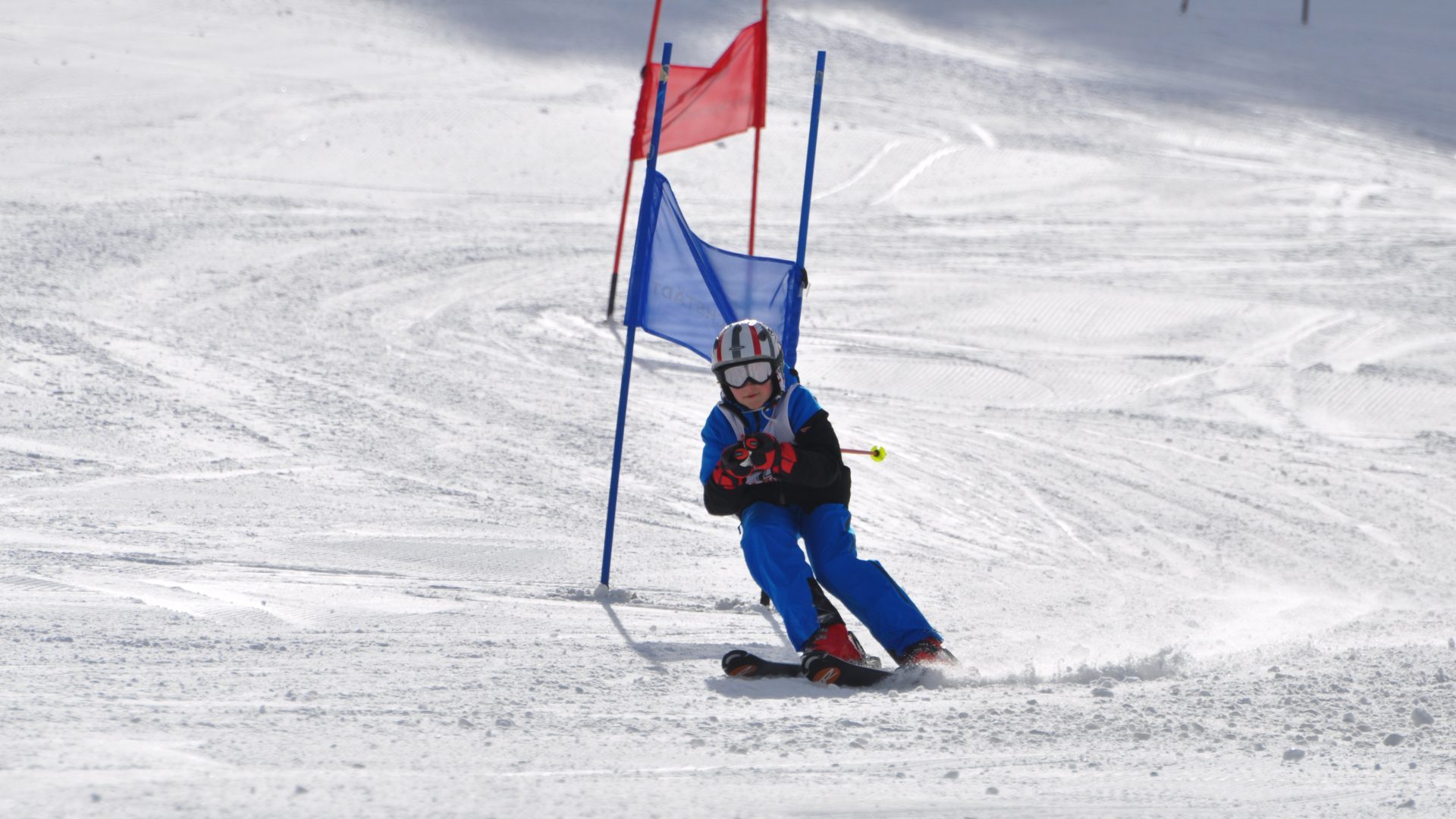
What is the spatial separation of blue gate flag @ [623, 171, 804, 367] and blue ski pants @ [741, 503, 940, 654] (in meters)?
0.91

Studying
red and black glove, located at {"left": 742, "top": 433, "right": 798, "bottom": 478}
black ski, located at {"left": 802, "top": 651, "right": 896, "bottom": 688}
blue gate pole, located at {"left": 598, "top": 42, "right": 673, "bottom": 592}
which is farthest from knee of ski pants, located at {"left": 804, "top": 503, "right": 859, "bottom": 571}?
blue gate pole, located at {"left": 598, "top": 42, "right": 673, "bottom": 592}

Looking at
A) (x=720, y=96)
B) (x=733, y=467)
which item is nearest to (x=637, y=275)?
(x=733, y=467)

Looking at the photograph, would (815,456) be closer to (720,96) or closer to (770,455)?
(770,455)

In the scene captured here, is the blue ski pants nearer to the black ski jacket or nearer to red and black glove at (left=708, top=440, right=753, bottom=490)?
the black ski jacket

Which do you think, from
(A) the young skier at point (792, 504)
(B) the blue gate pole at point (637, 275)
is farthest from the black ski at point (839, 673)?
(B) the blue gate pole at point (637, 275)

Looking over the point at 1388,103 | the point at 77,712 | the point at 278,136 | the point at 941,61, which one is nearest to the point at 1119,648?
the point at 77,712

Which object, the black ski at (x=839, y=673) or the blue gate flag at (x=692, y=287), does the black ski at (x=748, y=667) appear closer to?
the black ski at (x=839, y=673)

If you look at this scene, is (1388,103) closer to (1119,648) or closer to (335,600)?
(1119,648)

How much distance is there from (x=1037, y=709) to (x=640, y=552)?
2.76 meters

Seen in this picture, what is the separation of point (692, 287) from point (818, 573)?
141cm

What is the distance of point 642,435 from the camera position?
26.8ft

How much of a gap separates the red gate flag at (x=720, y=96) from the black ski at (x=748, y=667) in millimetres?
4848

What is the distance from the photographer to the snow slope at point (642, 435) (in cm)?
342

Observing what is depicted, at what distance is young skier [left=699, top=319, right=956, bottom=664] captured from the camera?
468 centimetres
